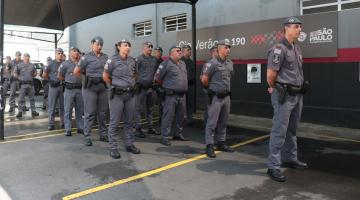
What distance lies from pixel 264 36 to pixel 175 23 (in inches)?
147

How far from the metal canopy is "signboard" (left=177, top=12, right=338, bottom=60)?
1286 mm

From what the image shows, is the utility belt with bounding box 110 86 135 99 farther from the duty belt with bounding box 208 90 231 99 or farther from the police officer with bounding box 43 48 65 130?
the police officer with bounding box 43 48 65 130

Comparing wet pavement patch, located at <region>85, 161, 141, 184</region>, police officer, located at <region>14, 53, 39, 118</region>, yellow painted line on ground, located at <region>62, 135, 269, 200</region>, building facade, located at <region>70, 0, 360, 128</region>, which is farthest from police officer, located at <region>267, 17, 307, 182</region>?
police officer, located at <region>14, 53, 39, 118</region>

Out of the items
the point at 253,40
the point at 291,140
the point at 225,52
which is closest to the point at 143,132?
the point at 225,52

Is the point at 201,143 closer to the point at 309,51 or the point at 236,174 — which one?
the point at 236,174

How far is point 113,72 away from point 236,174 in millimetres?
2491

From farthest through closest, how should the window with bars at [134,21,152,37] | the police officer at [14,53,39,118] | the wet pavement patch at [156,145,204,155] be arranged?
1. the window with bars at [134,21,152,37]
2. the police officer at [14,53,39,118]
3. the wet pavement patch at [156,145,204,155]

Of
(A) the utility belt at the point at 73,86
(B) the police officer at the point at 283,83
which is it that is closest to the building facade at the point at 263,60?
(B) the police officer at the point at 283,83

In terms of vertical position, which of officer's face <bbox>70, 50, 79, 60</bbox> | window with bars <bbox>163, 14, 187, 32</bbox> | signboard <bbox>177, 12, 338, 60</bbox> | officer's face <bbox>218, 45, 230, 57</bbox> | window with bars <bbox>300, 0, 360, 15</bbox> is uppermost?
window with bars <bbox>163, 14, 187, 32</bbox>

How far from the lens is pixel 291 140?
17.1 feet

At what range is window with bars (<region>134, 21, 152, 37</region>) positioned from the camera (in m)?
13.3

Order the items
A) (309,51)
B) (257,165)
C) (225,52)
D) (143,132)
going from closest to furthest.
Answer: (257,165)
(225,52)
(143,132)
(309,51)

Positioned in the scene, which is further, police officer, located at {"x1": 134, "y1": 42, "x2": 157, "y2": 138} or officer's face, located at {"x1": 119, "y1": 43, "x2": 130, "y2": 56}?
police officer, located at {"x1": 134, "y1": 42, "x2": 157, "y2": 138}

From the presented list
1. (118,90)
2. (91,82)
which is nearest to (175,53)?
(118,90)
